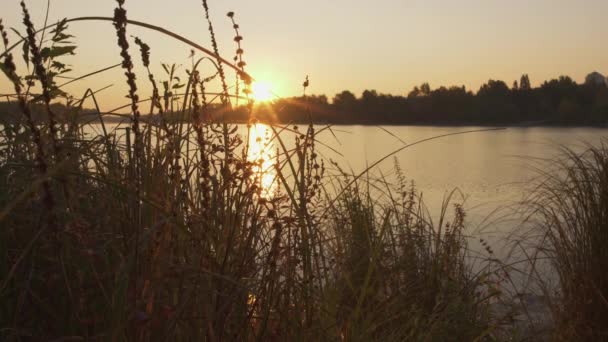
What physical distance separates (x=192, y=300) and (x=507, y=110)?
2030 inches

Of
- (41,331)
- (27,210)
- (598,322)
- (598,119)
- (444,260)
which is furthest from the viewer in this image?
(598,119)

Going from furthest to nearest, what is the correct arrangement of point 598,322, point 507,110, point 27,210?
point 507,110 → point 598,322 → point 27,210

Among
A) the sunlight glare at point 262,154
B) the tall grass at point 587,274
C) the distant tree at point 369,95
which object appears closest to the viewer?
the sunlight glare at point 262,154

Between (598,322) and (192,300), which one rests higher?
(192,300)

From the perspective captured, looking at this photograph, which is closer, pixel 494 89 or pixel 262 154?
pixel 262 154

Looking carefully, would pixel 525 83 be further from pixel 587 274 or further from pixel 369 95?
pixel 587 274

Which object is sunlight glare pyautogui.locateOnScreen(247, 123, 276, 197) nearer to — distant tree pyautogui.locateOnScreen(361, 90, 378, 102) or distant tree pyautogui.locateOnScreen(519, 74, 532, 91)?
distant tree pyautogui.locateOnScreen(361, 90, 378, 102)

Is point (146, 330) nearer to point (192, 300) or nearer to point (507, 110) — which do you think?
point (192, 300)

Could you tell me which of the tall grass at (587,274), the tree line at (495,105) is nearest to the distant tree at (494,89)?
the tree line at (495,105)

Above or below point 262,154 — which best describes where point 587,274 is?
below

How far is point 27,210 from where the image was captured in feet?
5.46

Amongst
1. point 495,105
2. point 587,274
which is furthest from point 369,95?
point 587,274

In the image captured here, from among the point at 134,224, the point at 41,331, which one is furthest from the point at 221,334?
the point at 41,331

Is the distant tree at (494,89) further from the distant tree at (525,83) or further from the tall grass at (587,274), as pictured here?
the tall grass at (587,274)
